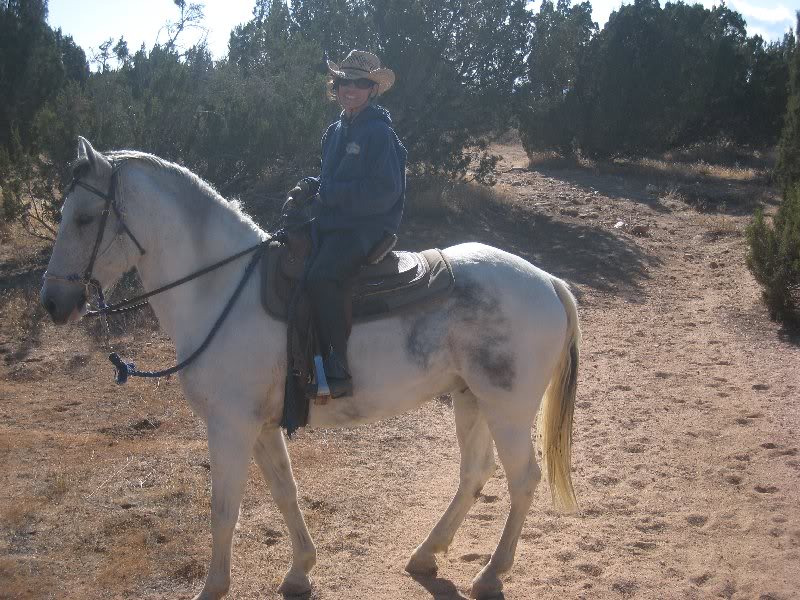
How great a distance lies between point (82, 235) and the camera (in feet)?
11.6

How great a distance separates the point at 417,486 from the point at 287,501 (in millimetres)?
1667

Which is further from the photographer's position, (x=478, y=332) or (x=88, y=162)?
(x=478, y=332)

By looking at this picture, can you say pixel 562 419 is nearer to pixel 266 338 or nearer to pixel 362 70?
pixel 266 338

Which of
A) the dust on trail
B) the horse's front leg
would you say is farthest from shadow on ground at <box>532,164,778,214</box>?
the horse's front leg

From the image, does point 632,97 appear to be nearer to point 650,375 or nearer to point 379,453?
point 650,375

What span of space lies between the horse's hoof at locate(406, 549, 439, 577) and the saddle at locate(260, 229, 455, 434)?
1178 mm

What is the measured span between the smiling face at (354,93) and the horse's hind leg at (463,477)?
5.37 ft

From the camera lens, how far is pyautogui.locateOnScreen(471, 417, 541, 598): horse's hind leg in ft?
13.3

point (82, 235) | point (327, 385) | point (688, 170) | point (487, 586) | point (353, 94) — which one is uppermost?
point (688, 170)

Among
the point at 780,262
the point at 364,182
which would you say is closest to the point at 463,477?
the point at 364,182

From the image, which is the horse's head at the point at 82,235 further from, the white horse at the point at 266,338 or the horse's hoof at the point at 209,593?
the horse's hoof at the point at 209,593

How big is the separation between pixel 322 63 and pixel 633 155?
37.1ft

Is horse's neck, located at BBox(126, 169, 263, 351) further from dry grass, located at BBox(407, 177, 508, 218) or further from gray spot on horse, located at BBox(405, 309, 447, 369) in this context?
dry grass, located at BBox(407, 177, 508, 218)

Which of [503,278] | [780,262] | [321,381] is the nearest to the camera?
[321,381]
